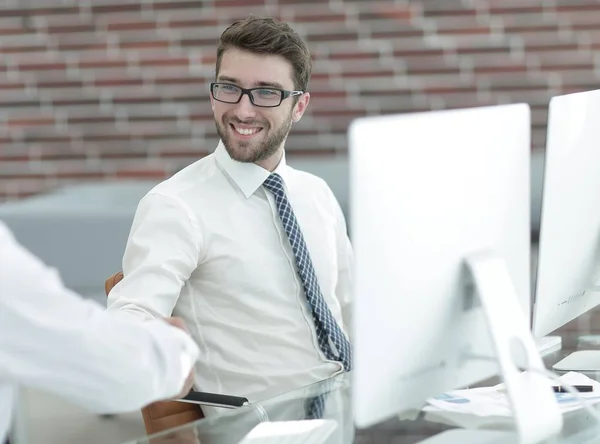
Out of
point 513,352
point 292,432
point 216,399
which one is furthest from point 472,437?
point 216,399

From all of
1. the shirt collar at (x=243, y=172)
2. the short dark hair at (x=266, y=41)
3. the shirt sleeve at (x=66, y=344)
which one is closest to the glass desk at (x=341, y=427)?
the shirt sleeve at (x=66, y=344)

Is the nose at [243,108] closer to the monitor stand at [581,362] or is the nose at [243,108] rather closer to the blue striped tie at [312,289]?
the blue striped tie at [312,289]

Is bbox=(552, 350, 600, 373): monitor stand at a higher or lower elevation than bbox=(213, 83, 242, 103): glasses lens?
lower

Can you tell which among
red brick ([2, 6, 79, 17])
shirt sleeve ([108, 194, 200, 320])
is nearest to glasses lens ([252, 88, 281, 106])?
shirt sleeve ([108, 194, 200, 320])

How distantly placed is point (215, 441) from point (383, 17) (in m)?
2.98

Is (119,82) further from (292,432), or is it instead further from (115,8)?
(292,432)

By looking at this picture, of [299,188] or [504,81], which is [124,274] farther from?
[504,81]

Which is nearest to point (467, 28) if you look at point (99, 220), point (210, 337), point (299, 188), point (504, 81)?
point (504, 81)

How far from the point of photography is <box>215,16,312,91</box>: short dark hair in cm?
222

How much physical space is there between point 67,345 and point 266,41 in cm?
114

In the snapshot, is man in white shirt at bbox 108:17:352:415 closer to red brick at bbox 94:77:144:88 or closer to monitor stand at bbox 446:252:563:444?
monitor stand at bbox 446:252:563:444

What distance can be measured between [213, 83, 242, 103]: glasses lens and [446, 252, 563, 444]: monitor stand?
915 mm

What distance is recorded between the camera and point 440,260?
142 cm

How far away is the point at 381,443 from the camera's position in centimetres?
156
